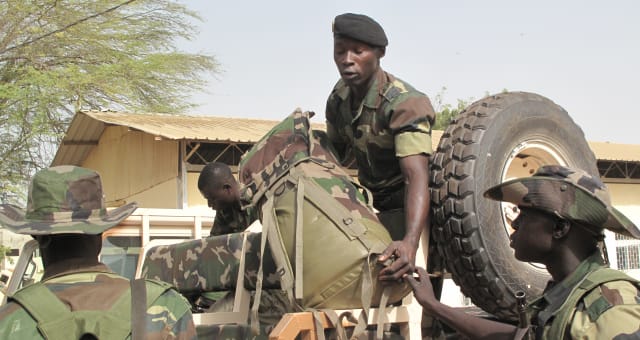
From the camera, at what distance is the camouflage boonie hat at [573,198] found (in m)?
2.34

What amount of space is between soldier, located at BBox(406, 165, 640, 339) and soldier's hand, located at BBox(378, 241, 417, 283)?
66cm

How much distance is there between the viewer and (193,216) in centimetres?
514

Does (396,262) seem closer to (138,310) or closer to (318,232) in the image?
(318,232)

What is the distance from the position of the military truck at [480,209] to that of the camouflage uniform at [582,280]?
88 centimetres

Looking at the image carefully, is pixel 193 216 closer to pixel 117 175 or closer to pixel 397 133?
pixel 397 133

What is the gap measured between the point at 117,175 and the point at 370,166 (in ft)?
56.1

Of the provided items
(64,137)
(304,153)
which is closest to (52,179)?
(304,153)

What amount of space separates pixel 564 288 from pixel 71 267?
1315mm

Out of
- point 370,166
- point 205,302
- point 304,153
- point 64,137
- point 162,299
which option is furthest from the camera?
point 64,137

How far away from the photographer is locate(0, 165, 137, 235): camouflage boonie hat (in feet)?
7.77

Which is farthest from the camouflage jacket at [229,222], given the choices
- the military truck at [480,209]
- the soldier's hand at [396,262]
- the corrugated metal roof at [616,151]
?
the corrugated metal roof at [616,151]

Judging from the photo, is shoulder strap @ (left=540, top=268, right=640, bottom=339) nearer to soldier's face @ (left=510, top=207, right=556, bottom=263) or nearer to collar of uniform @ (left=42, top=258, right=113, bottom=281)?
soldier's face @ (left=510, top=207, right=556, bottom=263)

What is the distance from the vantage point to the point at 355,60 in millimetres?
3707

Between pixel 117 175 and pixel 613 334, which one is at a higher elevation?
pixel 613 334
